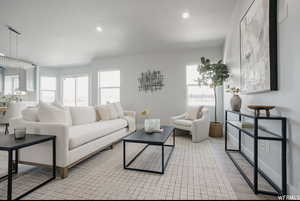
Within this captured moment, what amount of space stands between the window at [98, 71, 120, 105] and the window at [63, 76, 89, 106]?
1.29 metres

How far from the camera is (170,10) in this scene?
2.87 metres

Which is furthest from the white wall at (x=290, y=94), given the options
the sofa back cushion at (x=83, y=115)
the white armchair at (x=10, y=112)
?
the white armchair at (x=10, y=112)

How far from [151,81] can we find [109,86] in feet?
→ 5.93

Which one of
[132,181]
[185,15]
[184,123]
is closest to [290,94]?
[132,181]

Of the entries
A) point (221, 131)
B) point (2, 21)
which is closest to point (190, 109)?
point (221, 131)

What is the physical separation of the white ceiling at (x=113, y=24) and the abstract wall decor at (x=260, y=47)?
0.98 metres

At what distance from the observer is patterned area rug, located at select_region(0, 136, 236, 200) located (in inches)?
55.6

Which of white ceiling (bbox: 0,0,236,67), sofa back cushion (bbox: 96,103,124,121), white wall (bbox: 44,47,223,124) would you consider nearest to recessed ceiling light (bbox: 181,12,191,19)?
white ceiling (bbox: 0,0,236,67)

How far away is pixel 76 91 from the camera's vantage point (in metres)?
6.73

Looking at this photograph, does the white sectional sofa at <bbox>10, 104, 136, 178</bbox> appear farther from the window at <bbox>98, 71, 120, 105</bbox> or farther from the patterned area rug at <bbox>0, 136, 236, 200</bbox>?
the window at <bbox>98, 71, 120, 105</bbox>

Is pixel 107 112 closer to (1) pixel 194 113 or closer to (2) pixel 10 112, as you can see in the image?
(1) pixel 194 113

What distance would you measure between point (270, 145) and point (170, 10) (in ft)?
9.50

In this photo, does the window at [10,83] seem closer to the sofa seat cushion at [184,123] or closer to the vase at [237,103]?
the sofa seat cushion at [184,123]

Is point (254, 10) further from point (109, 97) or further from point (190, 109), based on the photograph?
point (109, 97)
